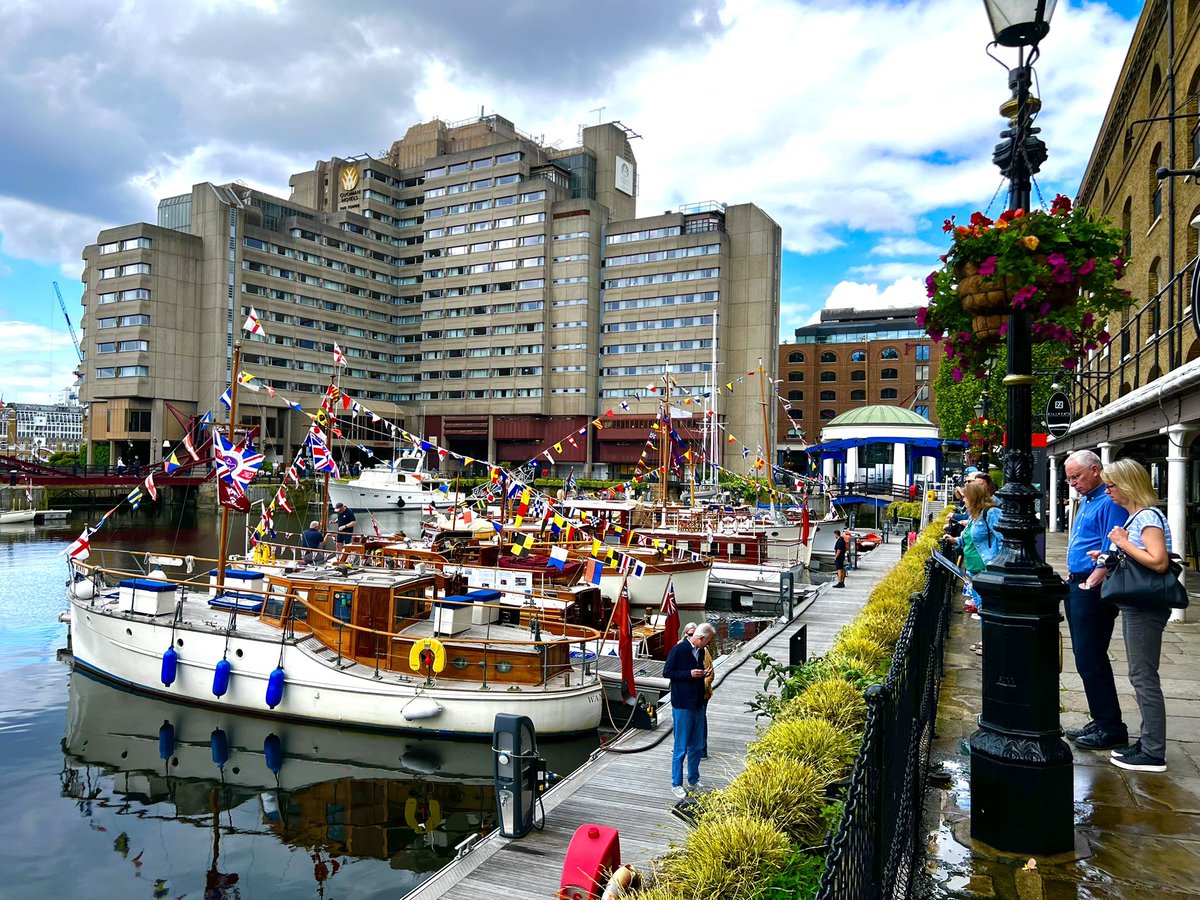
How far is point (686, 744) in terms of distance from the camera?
10109 mm

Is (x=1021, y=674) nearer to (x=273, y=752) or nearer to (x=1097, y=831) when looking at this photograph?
(x=1097, y=831)

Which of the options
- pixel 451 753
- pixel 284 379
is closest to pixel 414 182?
pixel 284 379

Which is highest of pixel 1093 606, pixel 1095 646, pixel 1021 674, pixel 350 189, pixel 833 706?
pixel 350 189

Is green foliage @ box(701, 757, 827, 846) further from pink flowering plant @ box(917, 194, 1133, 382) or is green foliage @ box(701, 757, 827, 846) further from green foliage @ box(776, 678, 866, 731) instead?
pink flowering plant @ box(917, 194, 1133, 382)

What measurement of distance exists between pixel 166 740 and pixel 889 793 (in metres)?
17.0

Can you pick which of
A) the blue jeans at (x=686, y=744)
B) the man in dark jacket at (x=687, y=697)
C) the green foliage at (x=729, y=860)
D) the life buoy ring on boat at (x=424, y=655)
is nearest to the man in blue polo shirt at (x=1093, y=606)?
the green foliage at (x=729, y=860)

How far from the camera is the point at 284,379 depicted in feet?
280

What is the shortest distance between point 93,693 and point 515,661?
1170cm

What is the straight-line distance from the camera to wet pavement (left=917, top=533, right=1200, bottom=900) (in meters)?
4.69

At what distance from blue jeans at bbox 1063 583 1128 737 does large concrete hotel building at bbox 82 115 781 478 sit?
7207 centimetres

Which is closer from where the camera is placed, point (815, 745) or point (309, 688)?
point (815, 745)

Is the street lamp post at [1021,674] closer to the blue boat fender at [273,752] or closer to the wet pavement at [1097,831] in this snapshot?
the wet pavement at [1097,831]

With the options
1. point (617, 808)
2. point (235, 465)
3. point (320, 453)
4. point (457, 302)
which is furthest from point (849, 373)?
point (617, 808)

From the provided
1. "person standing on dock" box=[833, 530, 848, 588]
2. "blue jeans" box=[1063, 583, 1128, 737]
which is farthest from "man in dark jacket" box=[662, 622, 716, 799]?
"person standing on dock" box=[833, 530, 848, 588]
